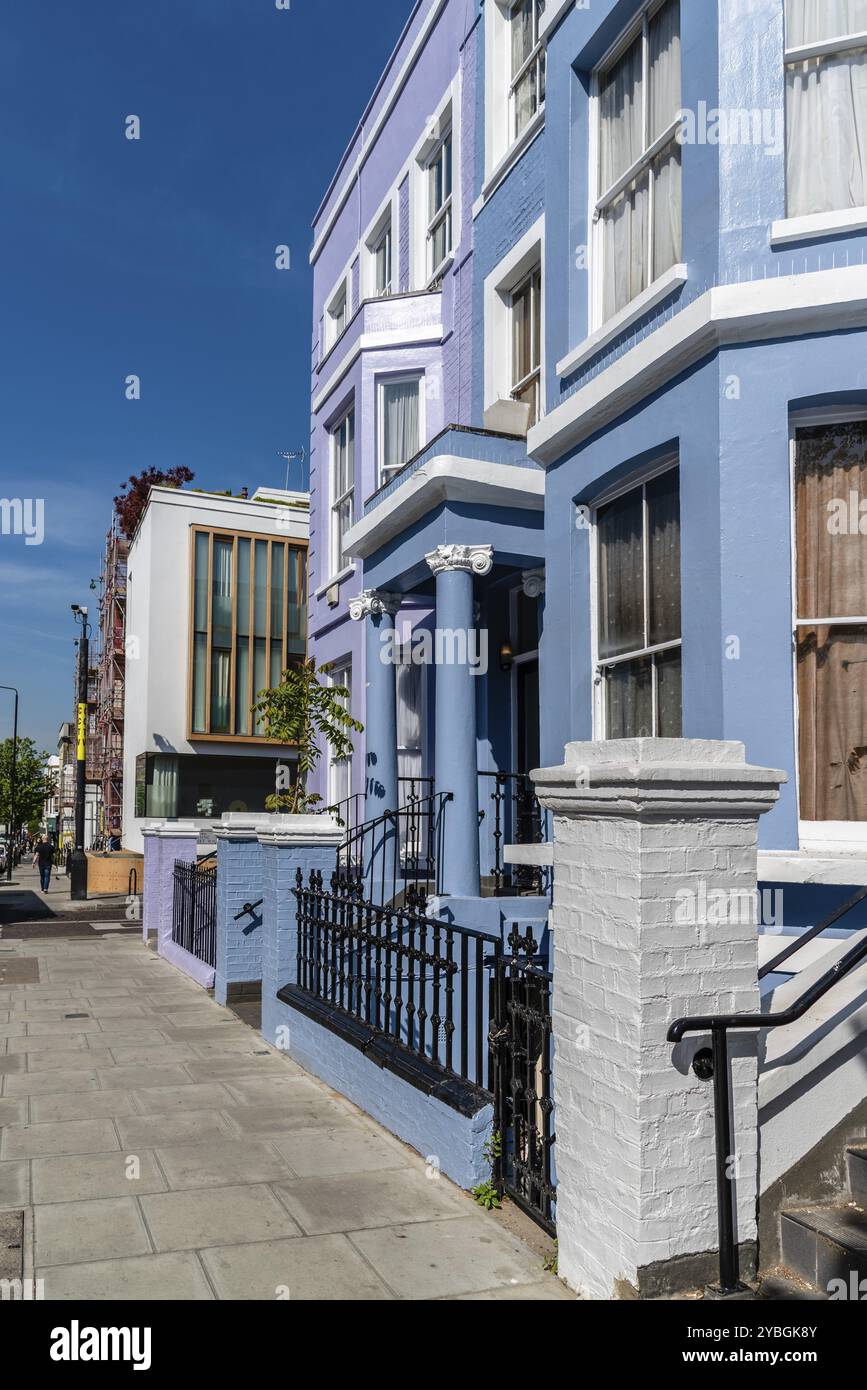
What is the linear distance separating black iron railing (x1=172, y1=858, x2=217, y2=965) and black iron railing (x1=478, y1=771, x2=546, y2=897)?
10.0 feet

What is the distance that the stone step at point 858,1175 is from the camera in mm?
4102

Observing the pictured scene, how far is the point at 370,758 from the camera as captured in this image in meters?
11.1

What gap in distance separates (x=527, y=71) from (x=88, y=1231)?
10.4 metres

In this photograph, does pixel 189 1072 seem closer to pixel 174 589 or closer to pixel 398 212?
pixel 398 212

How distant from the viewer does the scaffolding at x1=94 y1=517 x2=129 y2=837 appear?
4375 centimetres

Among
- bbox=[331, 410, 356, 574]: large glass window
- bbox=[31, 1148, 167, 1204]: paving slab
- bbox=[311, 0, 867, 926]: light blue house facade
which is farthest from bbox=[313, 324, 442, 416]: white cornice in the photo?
bbox=[31, 1148, 167, 1204]: paving slab

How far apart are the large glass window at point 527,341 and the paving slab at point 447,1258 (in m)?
7.48

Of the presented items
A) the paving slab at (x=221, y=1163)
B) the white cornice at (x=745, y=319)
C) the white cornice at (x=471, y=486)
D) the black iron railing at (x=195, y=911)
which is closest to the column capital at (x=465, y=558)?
the white cornice at (x=471, y=486)

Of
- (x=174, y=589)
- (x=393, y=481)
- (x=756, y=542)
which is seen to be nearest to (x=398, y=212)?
(x=393, y=481)

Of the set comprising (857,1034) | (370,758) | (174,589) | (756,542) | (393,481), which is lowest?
(857,1034)

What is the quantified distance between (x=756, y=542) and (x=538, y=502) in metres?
4.10

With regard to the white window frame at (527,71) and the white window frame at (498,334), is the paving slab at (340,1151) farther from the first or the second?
the white window frame at (527,71)

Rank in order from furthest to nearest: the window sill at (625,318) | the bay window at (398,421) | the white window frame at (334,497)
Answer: the white window frame at (334,497) < the bay window at (398,421) < the window sill at (625,318)

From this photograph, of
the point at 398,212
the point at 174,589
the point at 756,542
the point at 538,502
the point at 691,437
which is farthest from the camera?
the point at 174,589
